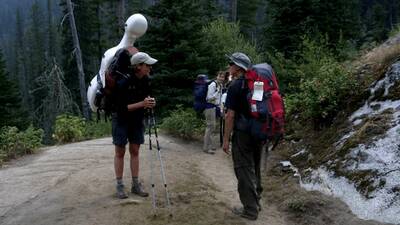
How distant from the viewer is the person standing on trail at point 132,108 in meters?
6.04

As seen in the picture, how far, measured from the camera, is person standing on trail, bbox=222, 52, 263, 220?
5660 millimetres

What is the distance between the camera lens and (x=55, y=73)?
20.1m

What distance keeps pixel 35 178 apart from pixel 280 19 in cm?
1790

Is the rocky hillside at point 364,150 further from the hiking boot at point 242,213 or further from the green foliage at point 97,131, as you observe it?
the green foliage at point 97,131

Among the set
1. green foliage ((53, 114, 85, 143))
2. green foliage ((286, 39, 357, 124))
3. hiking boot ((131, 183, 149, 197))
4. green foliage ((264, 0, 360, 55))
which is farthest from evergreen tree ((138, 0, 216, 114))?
hiking boot ((131, 183, 149, 197))

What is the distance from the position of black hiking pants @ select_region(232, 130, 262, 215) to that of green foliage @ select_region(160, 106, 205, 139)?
5856 mm

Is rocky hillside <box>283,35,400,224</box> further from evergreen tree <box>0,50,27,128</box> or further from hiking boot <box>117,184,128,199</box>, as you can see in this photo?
evergreen tree <box>0,50,27,128</box>

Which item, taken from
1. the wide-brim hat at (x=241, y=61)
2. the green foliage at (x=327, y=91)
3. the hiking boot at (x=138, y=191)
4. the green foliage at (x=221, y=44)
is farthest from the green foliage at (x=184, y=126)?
the wide-brim hat at (x=241, y=61)

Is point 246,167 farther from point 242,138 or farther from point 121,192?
point 121,192

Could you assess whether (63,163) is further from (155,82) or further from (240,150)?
(155,82)

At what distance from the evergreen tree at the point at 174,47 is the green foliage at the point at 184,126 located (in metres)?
3.34

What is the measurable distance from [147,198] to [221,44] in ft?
41.8

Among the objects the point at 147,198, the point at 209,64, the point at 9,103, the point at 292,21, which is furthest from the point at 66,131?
the point at 9,103

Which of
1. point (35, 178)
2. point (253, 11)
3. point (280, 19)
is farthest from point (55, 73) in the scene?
point (253, 11)
